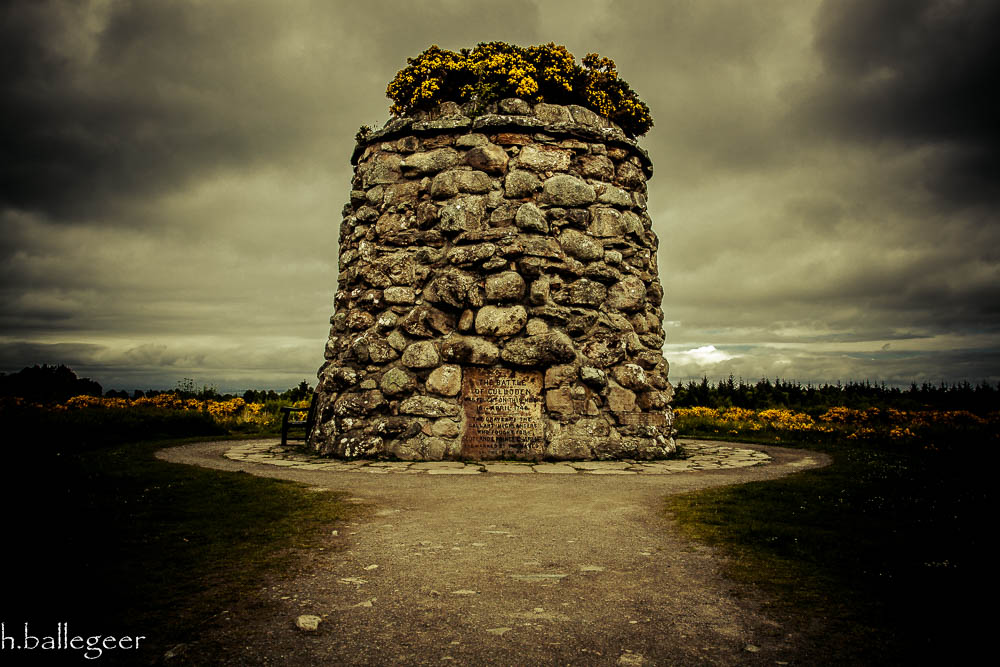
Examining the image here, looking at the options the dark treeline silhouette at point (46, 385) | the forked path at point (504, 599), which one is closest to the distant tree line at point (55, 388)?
the dark treeline silhouette at point (46, 385)

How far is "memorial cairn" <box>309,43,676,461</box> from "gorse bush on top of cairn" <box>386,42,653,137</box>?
0.12 feet

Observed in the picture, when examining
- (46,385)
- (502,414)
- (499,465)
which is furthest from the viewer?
(46,385)

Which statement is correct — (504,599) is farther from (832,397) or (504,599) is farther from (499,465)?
(832,397)

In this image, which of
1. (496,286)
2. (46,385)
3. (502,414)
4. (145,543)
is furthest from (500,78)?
(46,385)

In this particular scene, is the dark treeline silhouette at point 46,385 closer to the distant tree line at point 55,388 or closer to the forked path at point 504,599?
the distant tree line at point 55,388

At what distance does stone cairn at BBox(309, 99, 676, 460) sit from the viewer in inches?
329

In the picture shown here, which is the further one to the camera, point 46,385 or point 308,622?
point 46,385

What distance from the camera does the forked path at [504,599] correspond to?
2.19 metres

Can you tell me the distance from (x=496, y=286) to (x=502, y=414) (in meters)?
1.98

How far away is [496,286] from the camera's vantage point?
332 inches

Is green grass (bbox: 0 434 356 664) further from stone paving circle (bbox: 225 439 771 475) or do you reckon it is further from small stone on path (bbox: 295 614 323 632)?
stone paving circle (bbox: 225 439 771 475)

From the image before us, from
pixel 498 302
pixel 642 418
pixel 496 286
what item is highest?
pixel 496 286

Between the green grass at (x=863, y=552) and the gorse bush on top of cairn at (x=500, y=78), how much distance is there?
24.0 ft

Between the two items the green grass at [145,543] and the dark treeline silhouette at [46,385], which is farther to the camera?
the dark treeline silhouette at [46,385]
